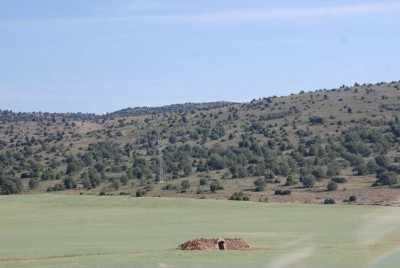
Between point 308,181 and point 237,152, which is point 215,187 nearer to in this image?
point 308,181

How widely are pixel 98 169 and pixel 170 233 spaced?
59230 mm

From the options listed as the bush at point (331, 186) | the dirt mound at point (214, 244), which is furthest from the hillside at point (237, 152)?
the dirt mound at point (214, 244)

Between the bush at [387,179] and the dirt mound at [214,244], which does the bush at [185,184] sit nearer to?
the bush at [387,179]

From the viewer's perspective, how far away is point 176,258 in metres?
28.7

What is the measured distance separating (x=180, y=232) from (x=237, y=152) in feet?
194

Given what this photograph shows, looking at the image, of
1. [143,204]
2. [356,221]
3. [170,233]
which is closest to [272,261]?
[170,233]

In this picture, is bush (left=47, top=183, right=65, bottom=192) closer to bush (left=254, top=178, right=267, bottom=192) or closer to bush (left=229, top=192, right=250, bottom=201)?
bush (left=254, top=178, right=267, bottom=192)

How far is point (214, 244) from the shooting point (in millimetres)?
32281

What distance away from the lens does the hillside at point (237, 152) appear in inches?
3046

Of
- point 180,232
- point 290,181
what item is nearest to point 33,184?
point 290,181

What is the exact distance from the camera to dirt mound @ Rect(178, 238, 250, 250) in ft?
104

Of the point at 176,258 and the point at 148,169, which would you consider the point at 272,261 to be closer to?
the point at 176,258

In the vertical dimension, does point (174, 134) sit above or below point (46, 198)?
above

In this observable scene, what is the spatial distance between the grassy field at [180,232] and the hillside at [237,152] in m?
13.4
